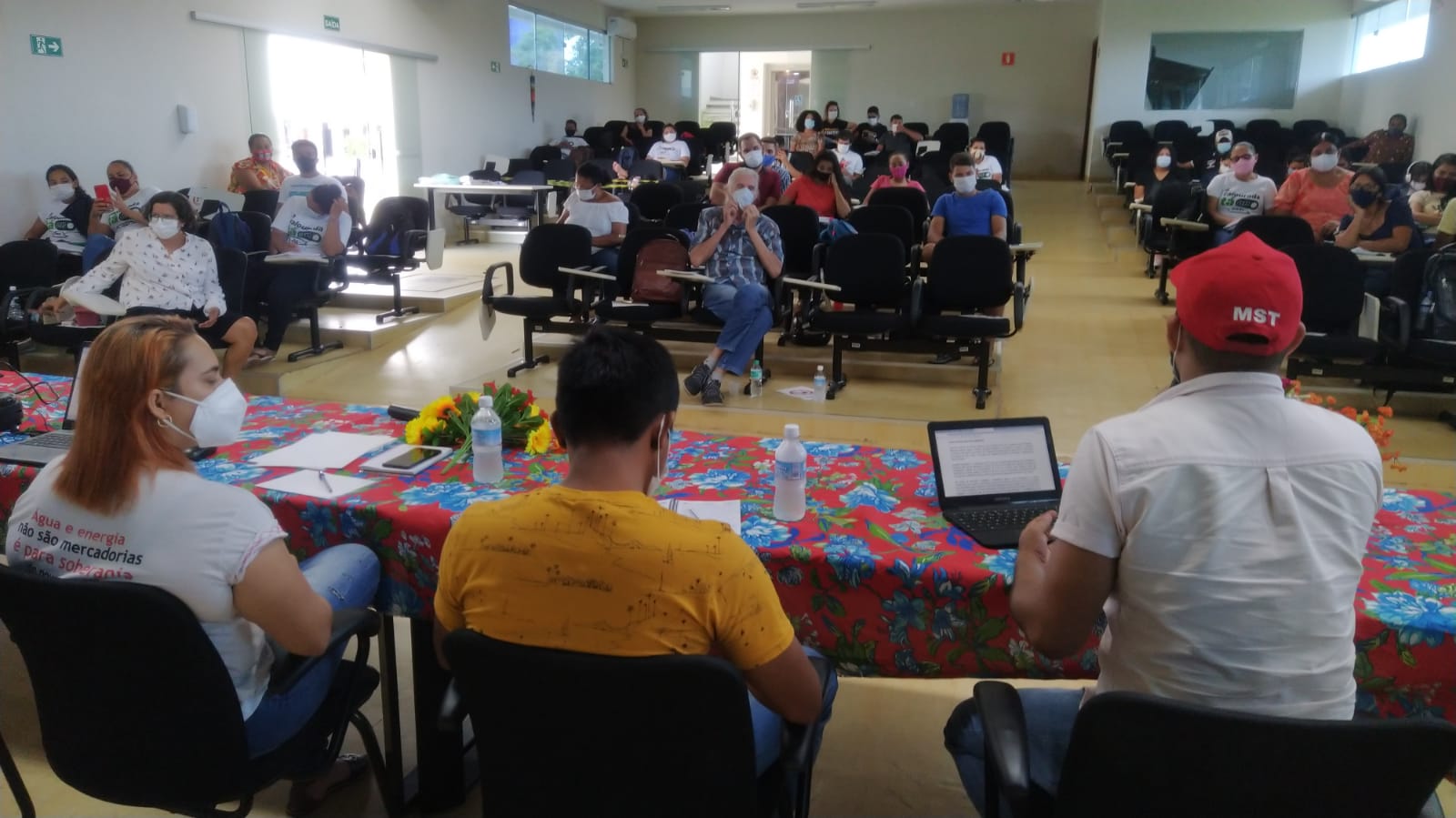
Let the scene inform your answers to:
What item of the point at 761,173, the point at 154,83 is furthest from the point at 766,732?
the point at 154,83

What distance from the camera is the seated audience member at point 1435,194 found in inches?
249

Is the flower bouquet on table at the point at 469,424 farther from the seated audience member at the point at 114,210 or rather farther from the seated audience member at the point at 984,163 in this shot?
the seated audience member at the point at 984,163

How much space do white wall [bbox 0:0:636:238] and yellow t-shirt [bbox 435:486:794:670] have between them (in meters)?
7.26

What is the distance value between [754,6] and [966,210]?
1020cm

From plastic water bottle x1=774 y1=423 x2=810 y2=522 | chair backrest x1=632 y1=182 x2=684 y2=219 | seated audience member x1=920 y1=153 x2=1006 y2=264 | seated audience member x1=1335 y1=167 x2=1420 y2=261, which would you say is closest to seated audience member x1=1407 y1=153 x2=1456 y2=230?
seated audience member x1=1335 y1=167 x2=1420 y2=261

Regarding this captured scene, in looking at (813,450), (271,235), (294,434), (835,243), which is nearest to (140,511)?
(294,434)

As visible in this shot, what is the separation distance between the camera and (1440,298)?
473 cm

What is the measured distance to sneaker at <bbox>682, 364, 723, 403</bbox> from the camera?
5145mm

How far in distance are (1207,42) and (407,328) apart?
11.0m

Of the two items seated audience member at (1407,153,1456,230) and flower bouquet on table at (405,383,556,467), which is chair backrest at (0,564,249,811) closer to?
flower bouquet on table at (405,383,556,467)

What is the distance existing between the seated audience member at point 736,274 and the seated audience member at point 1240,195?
355cm

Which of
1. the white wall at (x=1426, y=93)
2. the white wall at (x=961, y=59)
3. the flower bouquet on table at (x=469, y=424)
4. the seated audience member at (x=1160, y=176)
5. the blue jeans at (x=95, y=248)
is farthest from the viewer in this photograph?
the white wall at (x=961, y=59)

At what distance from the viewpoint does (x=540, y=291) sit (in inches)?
315

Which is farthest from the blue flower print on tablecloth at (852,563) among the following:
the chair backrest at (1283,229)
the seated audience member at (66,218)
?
the seated audience member at (66,218)
